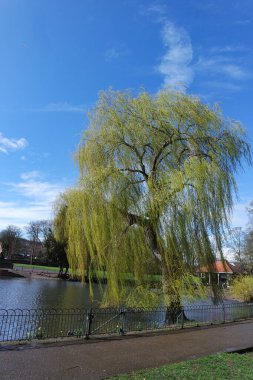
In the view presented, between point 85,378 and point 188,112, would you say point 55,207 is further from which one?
point 85,378

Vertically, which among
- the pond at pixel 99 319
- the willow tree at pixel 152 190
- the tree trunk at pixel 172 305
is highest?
the willow tree at pixel 152 190

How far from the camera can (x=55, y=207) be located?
1709 cm

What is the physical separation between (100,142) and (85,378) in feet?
32.7

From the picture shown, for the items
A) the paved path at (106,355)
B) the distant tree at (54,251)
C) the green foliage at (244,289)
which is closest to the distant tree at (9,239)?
the distant tree at (54,251)

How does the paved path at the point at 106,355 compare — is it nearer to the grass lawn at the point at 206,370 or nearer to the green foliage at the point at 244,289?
the grass lawn at the point at 206,370

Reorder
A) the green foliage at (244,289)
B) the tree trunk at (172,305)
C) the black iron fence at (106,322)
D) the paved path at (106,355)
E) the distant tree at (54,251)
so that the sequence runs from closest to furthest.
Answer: the paved path at (106,355), the black iron fence at (106,322), the tree trunk at (172,305), the green foliage at (244,289), the distant tree at (54,251)

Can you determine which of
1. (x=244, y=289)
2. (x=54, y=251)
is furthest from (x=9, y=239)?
(x=244, y=289)

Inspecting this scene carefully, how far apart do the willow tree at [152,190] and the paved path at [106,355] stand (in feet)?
10.1

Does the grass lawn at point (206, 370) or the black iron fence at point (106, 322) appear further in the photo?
the black iron fence at point (106, 322)

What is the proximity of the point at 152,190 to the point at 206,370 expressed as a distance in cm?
745

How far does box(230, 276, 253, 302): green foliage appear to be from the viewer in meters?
31.6

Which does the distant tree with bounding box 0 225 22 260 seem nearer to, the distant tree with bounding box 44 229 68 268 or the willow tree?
the distant tree with bounding box 44 229 68 268

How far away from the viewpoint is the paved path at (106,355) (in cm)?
641

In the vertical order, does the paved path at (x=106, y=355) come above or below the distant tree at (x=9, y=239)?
below
